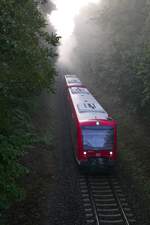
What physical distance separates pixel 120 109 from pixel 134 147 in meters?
10.5

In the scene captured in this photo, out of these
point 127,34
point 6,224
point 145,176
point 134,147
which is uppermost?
point 127,34

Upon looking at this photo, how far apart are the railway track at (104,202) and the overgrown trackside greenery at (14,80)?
15.0 ft

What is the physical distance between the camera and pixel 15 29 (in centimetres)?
1151

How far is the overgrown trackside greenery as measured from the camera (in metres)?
9.68

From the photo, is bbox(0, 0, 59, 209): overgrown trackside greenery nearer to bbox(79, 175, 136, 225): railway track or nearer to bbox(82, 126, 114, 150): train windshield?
bbox(79, 175, 136, 225): railway track

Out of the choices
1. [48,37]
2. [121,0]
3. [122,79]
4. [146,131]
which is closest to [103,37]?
[121,0]

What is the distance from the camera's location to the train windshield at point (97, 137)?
61.9 ft

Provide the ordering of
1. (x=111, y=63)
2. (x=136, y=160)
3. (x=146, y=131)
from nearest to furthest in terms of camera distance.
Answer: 1. (x=136, y=160)
2. (x=146, y=131)
3. (x=111, y=63)

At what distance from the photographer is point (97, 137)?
1895 cm

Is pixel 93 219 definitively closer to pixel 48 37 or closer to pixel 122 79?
pixel 48 37

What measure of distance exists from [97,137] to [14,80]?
8.63m

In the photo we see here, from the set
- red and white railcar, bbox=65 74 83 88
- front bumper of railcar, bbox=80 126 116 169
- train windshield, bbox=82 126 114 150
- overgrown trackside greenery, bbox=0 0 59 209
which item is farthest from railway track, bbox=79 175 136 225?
red and white railcar, bbox=65 74 83 88

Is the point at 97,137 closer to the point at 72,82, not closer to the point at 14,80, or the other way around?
the point at 14,80

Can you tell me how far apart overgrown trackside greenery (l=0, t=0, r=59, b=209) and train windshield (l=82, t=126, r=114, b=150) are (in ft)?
21.2
